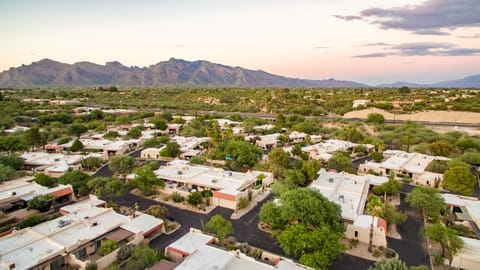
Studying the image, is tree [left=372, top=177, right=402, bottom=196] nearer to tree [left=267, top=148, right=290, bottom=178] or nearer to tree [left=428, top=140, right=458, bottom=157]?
tree [left=267, top=148, right=290, bottom=178]

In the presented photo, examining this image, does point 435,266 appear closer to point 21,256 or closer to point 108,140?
point 21,256

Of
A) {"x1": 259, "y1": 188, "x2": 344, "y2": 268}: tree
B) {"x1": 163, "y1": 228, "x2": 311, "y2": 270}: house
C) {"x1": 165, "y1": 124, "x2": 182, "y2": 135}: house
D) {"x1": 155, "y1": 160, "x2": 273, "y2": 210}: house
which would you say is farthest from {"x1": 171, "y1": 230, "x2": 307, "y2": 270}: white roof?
{"x1": 165, "y1": 124, "x2": 182, "y2": 135}: house

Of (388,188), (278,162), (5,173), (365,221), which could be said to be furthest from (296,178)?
(5,173)

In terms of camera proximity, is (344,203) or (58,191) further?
(58,191)

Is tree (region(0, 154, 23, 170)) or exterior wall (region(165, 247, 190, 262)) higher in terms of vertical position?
tree (region(0, 154, 23, 170))

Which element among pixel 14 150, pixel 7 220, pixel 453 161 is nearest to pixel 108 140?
pixel 14 150

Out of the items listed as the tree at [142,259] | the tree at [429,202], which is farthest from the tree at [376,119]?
the tree at [142,259]
